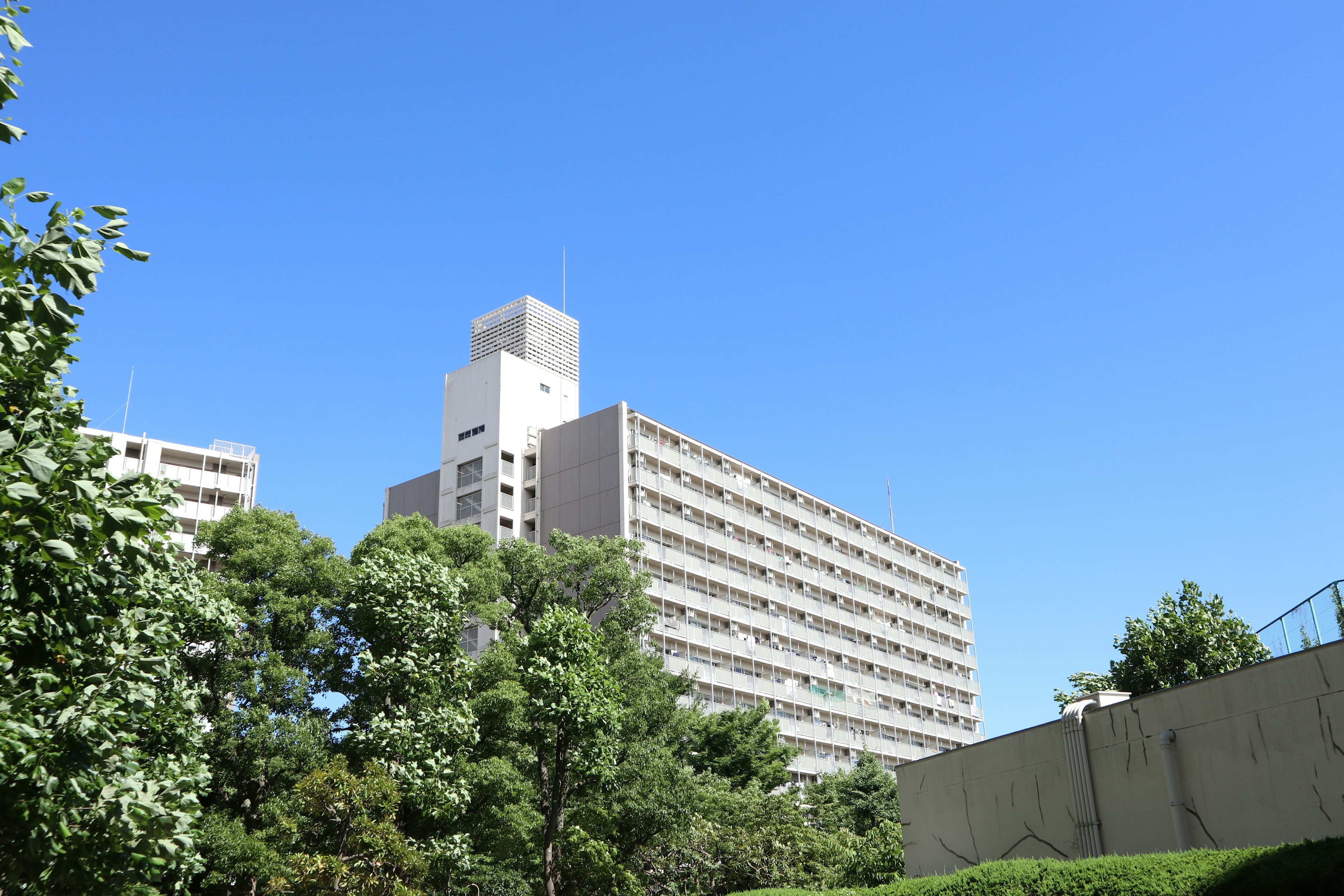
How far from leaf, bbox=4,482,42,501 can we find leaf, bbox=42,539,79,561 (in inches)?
20.3

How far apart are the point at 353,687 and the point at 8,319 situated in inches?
865

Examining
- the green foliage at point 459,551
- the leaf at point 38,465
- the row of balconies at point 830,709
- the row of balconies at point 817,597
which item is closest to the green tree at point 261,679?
the green foliage at point 459,551

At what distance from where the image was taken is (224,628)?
92.1 feet

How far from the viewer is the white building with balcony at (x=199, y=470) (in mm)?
82000

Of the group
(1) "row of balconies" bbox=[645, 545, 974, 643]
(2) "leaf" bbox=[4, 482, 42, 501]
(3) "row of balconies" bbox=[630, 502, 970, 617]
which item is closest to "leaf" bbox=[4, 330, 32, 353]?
(2) "leaf" bbox=[4, 482, 42, 501]

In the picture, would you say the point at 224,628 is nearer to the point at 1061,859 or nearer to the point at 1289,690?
the point at 1061,859

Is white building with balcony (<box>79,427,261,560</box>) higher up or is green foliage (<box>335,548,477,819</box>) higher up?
white building with balcony (<box>79,427,261,560</box>)

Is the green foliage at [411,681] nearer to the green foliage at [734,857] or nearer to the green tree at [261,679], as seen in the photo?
the green tree at [261,679]

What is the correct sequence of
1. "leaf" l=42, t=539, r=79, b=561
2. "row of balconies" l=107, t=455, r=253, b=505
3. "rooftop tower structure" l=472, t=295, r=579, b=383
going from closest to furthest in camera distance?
1. "leaf" l=42, t=539, r=79, b=561
2. "row of balconies" l=107, t=455, r=253, b=505
3. "rooftop tower structure" l=472, t=295, r=579, b=383

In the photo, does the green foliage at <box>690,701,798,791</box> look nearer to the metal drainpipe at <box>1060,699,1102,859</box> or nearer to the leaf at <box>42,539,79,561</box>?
the metal drainpipe at <box>1060,699,1102,859</box>

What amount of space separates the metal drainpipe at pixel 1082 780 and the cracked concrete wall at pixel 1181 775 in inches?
5.3

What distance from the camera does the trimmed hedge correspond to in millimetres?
14406

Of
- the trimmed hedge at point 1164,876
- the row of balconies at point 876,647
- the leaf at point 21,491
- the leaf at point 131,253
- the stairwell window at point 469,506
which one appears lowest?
the trimmed hedge at point 1164,876

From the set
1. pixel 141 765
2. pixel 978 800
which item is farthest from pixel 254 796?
pixel 978 800
